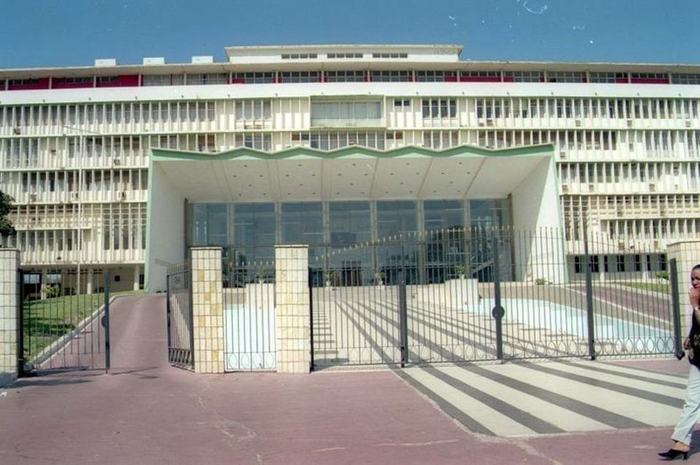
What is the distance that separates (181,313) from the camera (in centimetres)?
1552

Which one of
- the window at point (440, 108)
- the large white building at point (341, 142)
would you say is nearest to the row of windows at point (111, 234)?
the large white building at point (341, 142)

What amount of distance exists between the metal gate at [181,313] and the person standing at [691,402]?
30.2ft

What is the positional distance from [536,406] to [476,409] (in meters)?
0.84

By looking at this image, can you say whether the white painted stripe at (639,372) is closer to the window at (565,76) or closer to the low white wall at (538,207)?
the low white wall at (538,207)

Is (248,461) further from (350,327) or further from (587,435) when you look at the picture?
(350,327)

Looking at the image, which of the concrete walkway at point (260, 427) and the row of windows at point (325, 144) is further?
the row of windows at point (325, 144)

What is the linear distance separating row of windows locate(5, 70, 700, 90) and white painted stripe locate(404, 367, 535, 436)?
2099 inches

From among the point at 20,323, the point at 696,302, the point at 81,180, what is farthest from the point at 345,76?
the point at 696,302

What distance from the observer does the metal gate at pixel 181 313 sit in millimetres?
13422

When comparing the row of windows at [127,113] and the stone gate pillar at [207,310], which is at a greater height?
the row of windows at [127,113]

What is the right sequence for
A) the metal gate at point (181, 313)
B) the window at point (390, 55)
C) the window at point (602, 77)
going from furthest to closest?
the window at point (390, 55), the window at point (602, 77), the metal gate at point (181, 313)

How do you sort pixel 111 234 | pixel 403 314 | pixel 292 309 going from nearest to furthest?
pixel 292 309 < pixel 403 314 < pixel 111 234

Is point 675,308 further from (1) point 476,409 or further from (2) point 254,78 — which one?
(2) point 254,78

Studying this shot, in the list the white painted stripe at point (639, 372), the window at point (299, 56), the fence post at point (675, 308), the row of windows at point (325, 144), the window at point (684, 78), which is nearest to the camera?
the white painted stripe at point (639, 372)
